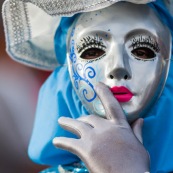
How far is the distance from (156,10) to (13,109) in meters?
1.02

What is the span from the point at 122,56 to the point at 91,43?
10 cm

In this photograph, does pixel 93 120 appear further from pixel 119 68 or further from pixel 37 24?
pixel 37 24

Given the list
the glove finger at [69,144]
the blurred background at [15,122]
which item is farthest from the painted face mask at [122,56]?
the blurred background at [15,122]

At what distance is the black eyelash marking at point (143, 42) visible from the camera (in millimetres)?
1266

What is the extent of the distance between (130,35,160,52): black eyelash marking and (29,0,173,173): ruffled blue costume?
11 centimetres

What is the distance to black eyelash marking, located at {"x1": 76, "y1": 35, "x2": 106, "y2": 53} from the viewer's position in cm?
128

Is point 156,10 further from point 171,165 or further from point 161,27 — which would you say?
point 171,165

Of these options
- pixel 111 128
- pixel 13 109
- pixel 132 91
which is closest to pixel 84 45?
pixel 132 91

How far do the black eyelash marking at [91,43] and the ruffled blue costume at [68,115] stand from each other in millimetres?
131

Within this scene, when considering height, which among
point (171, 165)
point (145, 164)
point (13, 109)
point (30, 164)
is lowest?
point (30, 164)

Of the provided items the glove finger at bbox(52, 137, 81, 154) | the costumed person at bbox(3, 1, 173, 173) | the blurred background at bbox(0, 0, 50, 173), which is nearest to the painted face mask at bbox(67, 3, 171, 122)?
the costumed person at bbox(3, 1, 173, 173)

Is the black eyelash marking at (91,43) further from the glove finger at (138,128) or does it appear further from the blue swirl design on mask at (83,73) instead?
the glove finger at (138,128)

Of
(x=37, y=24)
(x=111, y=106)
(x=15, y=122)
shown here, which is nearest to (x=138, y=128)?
(x=111, y=106)

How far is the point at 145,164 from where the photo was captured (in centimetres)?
103
